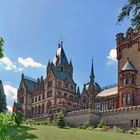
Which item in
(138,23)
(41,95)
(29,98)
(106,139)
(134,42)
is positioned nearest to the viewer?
(138,23)

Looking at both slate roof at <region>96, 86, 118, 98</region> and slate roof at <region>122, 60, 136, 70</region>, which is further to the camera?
slate roof at <region>96, 86, 118, 98</region>

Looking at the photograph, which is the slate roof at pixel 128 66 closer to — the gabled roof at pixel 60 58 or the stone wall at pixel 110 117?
the stone wall at pixel 110 117

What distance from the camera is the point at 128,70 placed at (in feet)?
246

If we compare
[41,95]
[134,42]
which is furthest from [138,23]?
→ [41,95]

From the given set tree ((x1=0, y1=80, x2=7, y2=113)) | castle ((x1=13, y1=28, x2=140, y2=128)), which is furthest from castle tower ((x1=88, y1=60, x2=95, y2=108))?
tree ((x1=0, y1=80, x2=7, y2=113))

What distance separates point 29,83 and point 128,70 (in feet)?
153

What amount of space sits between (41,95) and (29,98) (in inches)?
342

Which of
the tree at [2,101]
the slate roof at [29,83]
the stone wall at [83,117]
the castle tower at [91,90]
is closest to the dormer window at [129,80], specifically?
the stone wall at [83,117]

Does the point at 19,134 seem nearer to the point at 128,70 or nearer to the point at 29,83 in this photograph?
the point at 128,70

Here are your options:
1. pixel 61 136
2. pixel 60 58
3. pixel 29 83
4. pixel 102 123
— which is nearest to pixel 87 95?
pixel 60 58

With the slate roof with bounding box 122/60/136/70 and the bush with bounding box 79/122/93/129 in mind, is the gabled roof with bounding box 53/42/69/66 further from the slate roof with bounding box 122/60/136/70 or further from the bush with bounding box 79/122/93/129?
the bush with bounding box 79/122/93/129

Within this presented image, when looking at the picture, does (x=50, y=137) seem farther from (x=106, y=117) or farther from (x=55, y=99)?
(x=55, y=99)

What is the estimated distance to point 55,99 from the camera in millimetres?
97312

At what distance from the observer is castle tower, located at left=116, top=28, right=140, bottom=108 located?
74125mm
